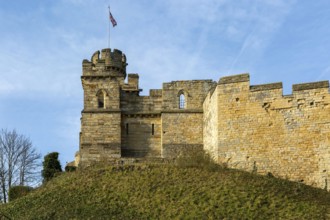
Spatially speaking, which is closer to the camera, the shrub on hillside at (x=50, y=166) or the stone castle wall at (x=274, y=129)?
the stone castle wall at (x=274, y=129)

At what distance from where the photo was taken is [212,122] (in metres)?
35.4

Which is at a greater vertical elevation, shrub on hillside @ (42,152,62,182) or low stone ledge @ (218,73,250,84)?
low stone ledge @ (218,73,250,84)

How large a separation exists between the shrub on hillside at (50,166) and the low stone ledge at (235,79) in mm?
11011

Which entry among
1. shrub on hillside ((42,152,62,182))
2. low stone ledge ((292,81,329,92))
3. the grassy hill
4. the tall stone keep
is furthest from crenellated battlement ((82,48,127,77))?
low stone ledge ((292,81,329,92))

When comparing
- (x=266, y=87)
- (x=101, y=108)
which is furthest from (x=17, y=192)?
(x=266, y=87)

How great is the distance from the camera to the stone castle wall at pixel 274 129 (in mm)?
31359

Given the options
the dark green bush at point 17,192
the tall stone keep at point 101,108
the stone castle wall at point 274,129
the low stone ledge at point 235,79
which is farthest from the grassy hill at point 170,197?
the low stone ledge at point 235,79

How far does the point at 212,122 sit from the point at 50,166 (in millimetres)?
9948

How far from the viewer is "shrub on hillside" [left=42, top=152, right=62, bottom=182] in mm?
37188

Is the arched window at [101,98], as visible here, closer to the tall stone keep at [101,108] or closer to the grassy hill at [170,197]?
the tall stone keep at [101,108]

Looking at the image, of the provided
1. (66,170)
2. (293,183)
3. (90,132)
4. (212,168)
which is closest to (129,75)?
(90,132)

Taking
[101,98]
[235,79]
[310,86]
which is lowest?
[310,86]

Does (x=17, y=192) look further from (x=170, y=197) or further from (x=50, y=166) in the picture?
(x=170, y=197)

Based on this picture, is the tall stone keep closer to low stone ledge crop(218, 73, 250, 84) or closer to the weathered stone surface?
the weathered stone surface
